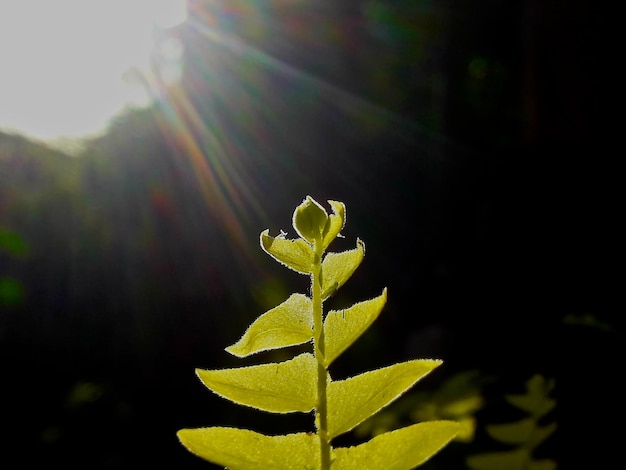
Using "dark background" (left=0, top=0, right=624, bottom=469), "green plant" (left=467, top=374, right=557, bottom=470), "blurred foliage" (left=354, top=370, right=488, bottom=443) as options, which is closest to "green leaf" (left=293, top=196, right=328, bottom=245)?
"green plant" (left=467, top=374, right=557, bottom=470)

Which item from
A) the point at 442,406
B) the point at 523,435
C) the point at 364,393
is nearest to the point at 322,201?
the point at 442,406

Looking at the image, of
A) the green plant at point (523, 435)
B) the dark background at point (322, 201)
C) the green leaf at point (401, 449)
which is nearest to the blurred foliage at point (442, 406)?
the dark background at point (322, 201)

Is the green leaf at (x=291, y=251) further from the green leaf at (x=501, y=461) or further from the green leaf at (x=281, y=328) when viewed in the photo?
the green leaf at (x=501, y=461)

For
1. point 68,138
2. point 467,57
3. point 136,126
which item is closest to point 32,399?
point 68,138

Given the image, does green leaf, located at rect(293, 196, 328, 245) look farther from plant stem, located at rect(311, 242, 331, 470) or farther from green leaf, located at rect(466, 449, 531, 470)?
green leaf, located at rect(466, 449, 531, 470)

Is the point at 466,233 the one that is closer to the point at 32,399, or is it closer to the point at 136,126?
the point at 136,126

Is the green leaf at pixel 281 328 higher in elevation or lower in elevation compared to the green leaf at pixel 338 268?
lower
